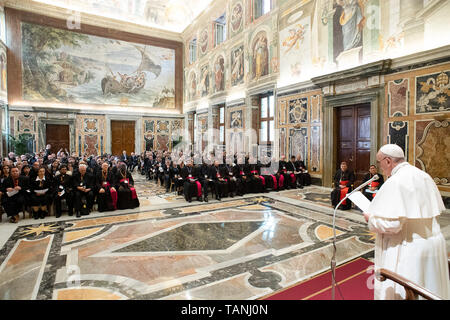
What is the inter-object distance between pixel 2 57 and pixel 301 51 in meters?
17.1

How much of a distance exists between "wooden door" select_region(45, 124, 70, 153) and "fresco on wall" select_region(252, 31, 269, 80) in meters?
13.9

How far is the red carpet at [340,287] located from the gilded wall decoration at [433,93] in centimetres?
551

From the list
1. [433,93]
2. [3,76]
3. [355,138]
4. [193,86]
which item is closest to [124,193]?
[355,138]

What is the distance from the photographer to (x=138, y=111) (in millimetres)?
20188

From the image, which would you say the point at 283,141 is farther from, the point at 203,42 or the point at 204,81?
the point at 203,42

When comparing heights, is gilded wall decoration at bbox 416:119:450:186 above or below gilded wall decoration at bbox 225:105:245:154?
below

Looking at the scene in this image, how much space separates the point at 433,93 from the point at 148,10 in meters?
19.2

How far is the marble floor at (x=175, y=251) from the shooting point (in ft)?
10.1

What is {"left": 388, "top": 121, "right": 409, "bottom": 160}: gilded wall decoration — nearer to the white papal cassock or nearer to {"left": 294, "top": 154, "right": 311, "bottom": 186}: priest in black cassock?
{"left": 294, "top": 154, "right": 311, "bottom": 186}: priest in black cassock

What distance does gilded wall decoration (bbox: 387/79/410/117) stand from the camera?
727 cm

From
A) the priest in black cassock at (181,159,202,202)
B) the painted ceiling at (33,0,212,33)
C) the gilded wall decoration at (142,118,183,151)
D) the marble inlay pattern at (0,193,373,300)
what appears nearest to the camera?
the marble inlay pattern at (0,193,373,300)

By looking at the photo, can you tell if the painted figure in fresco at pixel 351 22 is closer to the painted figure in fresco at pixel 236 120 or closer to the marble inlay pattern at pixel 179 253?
the marble inlay pattern at pixel 179 253

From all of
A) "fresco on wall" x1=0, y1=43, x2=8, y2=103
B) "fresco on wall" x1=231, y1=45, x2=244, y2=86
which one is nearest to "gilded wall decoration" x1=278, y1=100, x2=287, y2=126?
"fresco on wall" x1=231, y1=45, x2=244, y2=86

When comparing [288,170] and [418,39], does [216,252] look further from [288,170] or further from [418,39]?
[418,39]
